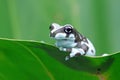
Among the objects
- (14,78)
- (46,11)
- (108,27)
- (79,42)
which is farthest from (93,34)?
(14,78)

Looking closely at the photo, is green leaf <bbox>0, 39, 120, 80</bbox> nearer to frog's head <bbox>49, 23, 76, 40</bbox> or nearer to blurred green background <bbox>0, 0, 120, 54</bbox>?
frog's head <bbox>49, 23, 76, 40</bbox>

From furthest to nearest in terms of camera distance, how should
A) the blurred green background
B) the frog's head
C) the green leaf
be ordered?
the blurred green background < the frog's head < the green leaf

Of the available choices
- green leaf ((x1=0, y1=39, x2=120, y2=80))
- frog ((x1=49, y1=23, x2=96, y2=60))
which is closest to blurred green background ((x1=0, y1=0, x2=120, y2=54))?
frog ((x1=49, y1=23, x2=96, y2=60))

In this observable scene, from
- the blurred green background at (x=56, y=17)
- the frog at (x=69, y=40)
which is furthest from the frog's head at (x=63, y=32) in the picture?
the blurred green background at (x=56, y=17)

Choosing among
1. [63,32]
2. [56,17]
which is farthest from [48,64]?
[56,17]

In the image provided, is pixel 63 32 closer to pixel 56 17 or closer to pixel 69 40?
pixel 69 40

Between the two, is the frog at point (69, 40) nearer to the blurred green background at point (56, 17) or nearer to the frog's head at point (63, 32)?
the frog's head at point (63, 32)
